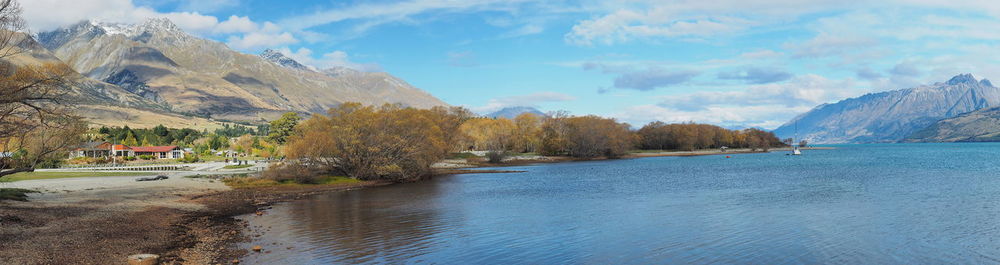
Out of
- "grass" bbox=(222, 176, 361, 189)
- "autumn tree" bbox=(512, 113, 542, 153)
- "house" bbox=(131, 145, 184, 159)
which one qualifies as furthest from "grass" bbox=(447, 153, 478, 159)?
"house" bbox=(131, 145, 184, 159)

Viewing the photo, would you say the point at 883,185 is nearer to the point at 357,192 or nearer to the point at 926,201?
the point at 926,201

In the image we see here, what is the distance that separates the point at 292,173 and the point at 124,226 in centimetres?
4131

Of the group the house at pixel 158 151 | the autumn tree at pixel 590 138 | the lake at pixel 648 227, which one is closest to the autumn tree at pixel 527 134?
the autumn tree at pixel 590 138

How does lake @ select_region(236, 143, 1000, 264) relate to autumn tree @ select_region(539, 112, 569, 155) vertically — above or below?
below

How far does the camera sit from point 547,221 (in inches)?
1550

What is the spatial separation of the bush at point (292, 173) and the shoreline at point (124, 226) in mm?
A: 17100

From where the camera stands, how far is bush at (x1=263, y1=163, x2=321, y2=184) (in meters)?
72.7

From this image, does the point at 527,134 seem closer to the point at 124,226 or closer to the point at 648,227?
the point at 648,227

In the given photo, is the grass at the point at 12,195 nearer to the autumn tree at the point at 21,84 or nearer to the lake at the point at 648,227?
the autumn tree at the point at 21,84

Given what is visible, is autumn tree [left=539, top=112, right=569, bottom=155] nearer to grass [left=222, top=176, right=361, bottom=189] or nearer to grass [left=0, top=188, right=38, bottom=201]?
grass [left=222, top=176, right=361, bottom=189]

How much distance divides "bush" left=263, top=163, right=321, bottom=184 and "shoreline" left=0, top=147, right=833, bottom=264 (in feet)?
56.1

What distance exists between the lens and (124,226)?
32500 millimetres

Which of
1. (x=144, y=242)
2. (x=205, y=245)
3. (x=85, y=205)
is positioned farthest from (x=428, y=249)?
(x=85, y=205)

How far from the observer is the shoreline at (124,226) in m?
24.6
